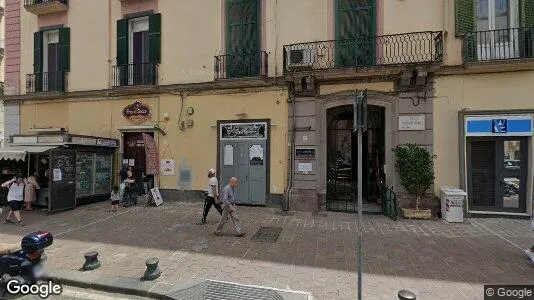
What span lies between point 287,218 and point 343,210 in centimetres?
218

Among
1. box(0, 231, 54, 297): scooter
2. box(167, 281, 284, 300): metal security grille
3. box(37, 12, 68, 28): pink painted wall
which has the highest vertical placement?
box(37, 12, 68, 28): pink painted wall

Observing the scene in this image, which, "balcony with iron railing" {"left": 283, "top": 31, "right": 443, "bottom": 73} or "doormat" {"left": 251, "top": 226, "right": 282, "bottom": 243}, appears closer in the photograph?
"doormat" {"left": 251, "top": 226, "right": 282, "bottom": 243}

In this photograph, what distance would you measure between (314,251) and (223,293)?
237cm

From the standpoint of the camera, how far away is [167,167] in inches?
473

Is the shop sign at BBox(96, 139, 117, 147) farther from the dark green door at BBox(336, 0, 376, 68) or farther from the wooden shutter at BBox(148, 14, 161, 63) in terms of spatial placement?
the dark green door at BBox(336, 0, 376, 68)

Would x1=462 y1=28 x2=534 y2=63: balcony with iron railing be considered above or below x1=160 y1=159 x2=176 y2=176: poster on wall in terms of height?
above

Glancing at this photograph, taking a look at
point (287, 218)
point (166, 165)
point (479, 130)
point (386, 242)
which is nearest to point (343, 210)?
point (287, 218)

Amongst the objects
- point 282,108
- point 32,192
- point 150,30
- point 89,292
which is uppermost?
point 150,30

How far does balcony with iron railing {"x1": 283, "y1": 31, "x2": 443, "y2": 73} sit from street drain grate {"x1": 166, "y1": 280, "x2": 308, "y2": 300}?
728 cm

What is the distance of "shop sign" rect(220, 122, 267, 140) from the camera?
11.0 m

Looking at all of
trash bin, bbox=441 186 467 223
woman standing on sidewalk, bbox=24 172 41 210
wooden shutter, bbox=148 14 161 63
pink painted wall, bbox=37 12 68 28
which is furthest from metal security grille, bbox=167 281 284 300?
pink painted wall, bbox=37 12 68 28

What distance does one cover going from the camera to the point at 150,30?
12203mm

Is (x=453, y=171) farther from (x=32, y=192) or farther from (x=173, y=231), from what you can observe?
(x=32, y=192)

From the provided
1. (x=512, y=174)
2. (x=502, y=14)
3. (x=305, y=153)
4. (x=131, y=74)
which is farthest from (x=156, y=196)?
(x=502, y=14)
